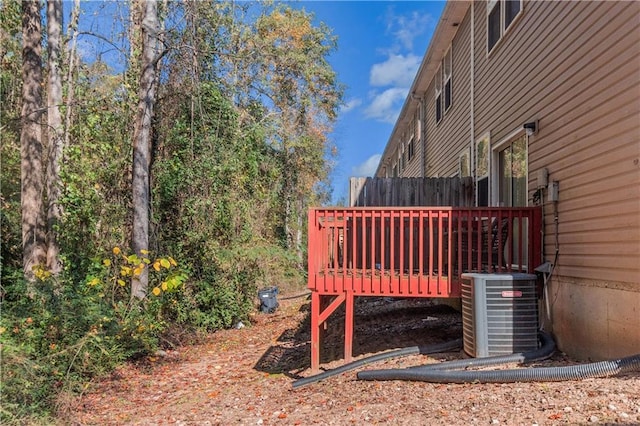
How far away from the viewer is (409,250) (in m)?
5.28

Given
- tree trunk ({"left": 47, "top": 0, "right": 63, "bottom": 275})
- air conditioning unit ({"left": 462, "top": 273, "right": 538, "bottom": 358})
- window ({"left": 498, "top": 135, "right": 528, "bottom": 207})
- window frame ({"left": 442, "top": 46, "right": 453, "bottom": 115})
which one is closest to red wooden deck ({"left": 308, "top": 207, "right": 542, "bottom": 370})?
air conditioning unit ({"left": 462, "top": 273, "right": 538, "bottom": 358})

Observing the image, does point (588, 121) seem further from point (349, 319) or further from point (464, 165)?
point (464, 165)

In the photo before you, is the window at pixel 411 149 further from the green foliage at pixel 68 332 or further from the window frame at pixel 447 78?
the green foliage at pixel 68 332

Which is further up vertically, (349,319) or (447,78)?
(447,78)

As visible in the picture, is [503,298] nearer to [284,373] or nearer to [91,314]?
[284,373]

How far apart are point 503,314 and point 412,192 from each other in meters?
4.53

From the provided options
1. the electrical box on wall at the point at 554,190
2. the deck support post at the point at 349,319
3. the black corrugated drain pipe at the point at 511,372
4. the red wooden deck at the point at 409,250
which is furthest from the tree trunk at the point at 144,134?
the electrical box on wall at the point at 554,190

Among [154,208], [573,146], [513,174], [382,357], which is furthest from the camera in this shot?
[154,208]

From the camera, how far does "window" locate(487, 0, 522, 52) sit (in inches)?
253

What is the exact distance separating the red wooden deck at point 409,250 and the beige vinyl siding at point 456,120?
3800 mm

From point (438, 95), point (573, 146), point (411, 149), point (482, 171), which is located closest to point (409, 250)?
point (573, 146)

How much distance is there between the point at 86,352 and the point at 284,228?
12.7m

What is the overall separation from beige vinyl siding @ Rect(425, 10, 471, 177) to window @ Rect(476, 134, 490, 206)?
67 cm

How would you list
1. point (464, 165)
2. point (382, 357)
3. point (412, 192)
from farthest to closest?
point (464, 165)
point (412, 192)
point (382, 357)
